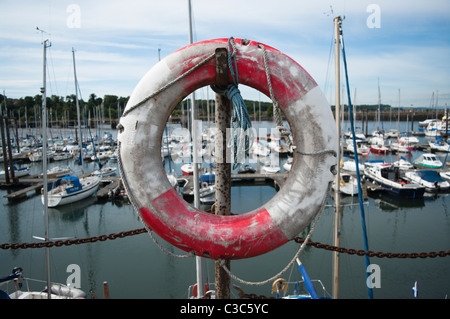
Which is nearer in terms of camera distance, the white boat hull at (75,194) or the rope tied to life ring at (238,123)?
the rope tied to life ring at (238,123)

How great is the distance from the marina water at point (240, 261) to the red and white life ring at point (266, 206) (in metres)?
4.31

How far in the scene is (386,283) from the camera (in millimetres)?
9688

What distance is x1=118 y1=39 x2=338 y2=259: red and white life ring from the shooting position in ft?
6.64

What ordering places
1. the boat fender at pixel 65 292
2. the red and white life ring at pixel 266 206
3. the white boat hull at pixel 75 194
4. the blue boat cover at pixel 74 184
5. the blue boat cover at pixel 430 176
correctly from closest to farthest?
the red and white life ring at pixel 266 206
the boat fender at pixel 65 292
the white boat hull at pixel 75 194
the blue boat cover at pixel 74 184
the blue boat cover at pixel 430 176

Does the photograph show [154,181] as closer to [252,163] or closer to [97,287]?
[97,287]

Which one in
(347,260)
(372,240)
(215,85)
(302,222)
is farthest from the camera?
(372,240)

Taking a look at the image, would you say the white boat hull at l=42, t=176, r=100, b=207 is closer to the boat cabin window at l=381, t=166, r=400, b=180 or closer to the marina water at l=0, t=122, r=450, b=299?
the marina water at l=0, t=122, r=450, b=299

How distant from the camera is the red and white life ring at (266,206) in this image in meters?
2.03

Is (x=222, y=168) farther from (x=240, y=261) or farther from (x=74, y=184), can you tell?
(x=74, y=184)

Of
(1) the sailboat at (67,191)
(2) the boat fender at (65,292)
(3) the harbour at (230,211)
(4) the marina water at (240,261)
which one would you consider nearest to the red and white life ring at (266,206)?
(3) the harbour at (230,211)

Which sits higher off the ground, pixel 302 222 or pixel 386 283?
pixel 302 222

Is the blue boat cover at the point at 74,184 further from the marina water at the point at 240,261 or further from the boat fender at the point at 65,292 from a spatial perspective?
the boat fender at the point at 65,292

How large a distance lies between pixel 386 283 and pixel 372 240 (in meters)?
3.53
